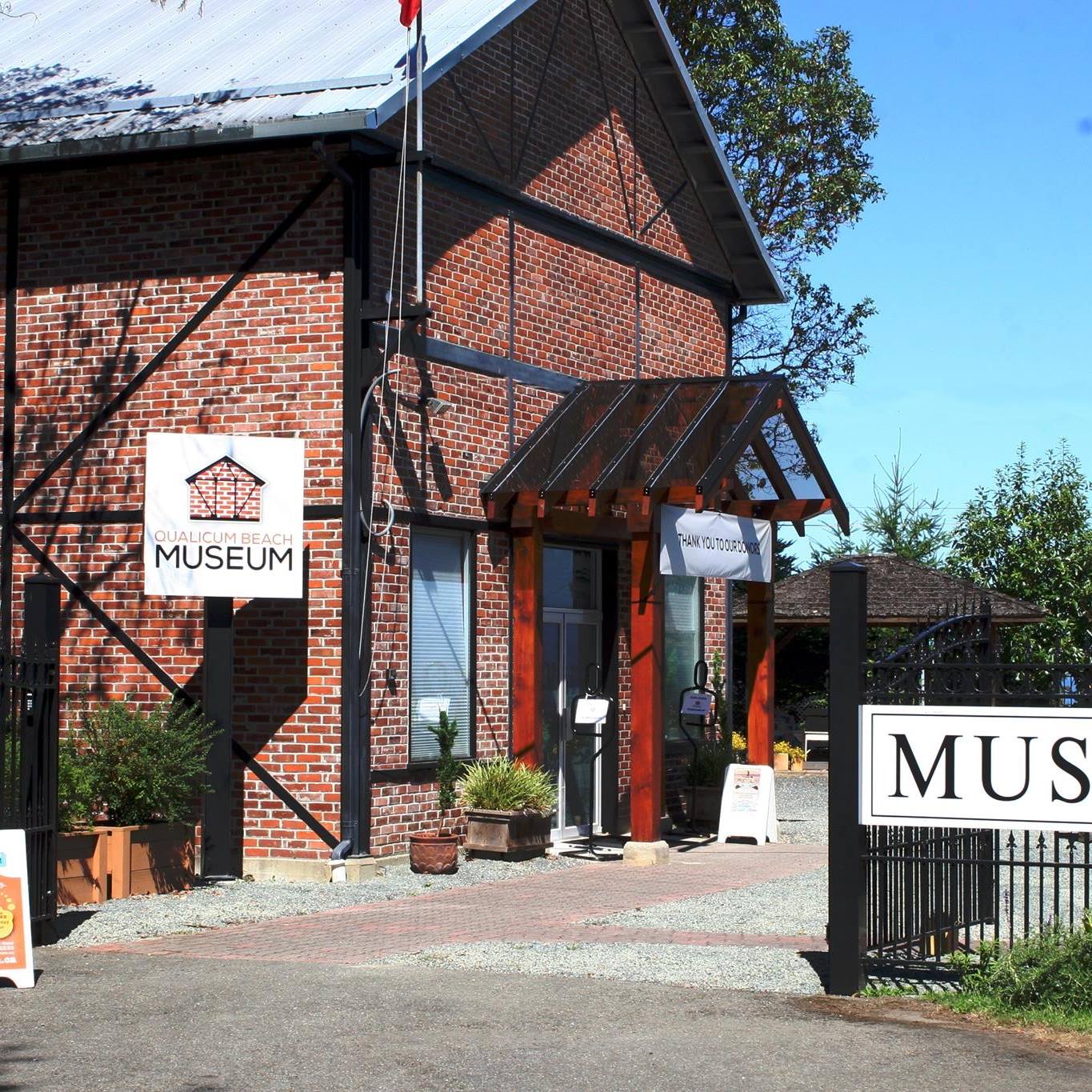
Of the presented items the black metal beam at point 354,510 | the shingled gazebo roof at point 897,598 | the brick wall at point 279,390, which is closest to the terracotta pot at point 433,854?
the brick wall at point 279,390

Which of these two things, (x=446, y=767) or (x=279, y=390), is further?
(x=446, y=767)

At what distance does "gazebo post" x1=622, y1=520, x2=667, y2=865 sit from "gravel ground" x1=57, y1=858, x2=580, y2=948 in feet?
3.62

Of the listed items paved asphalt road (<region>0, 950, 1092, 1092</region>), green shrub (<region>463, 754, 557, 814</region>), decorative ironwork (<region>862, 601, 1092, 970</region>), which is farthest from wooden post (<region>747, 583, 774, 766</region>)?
paved asphalt road (<region>0, 950, 1092, 1092</region>)

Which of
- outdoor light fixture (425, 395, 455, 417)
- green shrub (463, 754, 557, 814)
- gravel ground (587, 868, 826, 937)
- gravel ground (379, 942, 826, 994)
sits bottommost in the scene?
gravel ground (587, 868, 826, 937)

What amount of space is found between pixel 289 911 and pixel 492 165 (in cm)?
756

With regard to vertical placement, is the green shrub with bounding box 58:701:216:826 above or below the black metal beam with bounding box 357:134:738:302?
below

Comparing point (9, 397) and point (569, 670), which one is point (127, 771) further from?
point (569, 670)

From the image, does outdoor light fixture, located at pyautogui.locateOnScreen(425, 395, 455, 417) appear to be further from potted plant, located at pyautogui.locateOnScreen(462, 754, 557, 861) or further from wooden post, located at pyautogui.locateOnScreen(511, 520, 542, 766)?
potted plant, located at pyautogui.locateOnScreen(462, 754, 557, 861)

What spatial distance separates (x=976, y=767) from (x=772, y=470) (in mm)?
8959

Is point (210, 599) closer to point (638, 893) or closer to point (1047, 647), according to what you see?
point (638, 893)

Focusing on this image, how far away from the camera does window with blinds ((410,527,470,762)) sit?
1596 cm

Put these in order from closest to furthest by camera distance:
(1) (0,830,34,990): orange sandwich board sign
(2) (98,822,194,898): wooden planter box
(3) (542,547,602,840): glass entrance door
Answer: (1) (0,830,34,990): orange sandwich board sign < (2) (98,822,194,898): wooden planter box < (3) (542,547,602,840): glass entrance door

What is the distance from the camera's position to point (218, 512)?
47.4ft

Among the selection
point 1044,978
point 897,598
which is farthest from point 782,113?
point 1044,978
